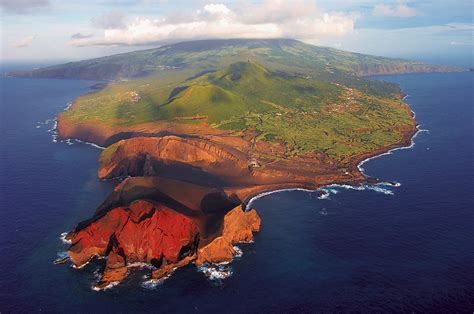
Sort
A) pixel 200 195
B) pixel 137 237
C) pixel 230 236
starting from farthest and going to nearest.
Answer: pixel 200 195
pixel 230 236
pixel 137 237

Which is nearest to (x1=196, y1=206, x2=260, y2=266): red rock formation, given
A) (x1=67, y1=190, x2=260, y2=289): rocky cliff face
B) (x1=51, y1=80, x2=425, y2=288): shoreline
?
(x1=67, y1=190, x2=260, y2=289): rocky cliff face

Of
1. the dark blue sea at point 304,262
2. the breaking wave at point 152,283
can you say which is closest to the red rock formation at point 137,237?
the breaking wave at point 152,283

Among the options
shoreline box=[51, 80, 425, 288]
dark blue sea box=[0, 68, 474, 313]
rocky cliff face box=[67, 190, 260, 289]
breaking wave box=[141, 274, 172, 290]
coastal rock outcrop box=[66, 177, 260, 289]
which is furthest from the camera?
shoreline box=[51, 80, 425, 288]

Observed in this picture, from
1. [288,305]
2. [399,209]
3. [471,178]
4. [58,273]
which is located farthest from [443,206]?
[58,273]

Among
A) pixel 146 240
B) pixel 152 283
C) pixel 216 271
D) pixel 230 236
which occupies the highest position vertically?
pixel 146 240

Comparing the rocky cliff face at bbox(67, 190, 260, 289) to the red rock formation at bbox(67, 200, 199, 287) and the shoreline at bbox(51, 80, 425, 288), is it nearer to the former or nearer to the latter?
the red rock formation at bbox(67, 200, 199, 287)

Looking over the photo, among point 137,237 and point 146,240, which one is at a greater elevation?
point 137,237

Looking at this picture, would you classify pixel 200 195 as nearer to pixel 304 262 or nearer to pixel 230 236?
pixel 230 236

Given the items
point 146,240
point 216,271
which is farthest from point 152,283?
point 216,271

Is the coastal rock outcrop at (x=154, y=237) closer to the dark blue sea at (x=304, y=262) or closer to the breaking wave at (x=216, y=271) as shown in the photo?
the breaking wave at (x=216, y=271)

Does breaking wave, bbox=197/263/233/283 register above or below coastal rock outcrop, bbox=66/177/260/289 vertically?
below
